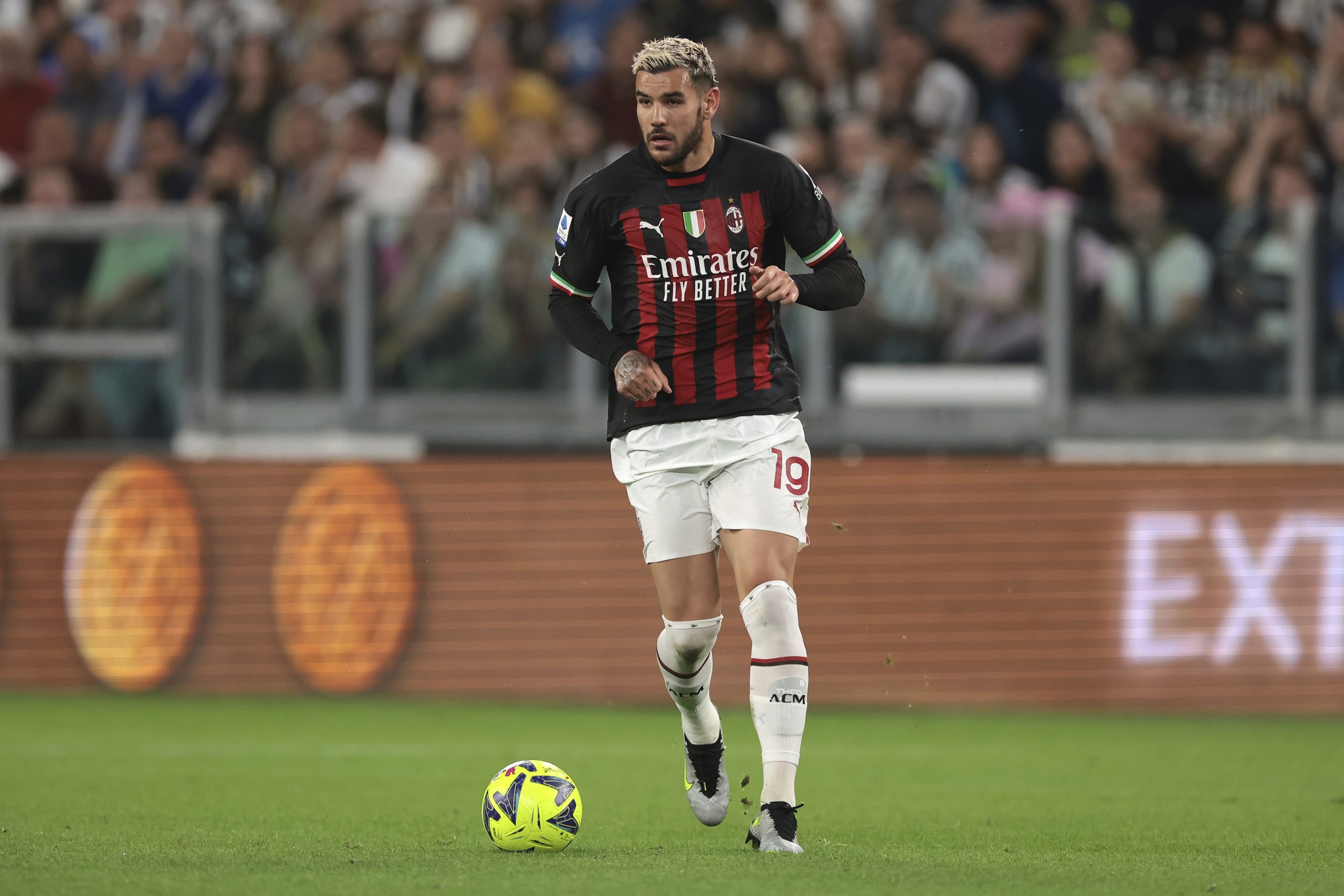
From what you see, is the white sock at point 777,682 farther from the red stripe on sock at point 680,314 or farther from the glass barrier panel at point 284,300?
the glass barrier panel at point 284,300

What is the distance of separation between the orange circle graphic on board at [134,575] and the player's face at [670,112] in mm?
6481

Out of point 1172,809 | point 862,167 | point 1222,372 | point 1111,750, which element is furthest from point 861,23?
point 1172,809

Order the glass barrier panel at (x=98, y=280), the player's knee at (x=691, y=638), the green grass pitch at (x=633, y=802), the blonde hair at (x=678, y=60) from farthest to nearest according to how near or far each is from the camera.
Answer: the glass barrier panel at (x=98, y=280)
the player's knee at (x=691, y=638)
the blonde hair at (x=678, y=60)
the green grass pitch at (x=633, y=802)

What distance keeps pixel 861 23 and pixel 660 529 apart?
7.97 metres

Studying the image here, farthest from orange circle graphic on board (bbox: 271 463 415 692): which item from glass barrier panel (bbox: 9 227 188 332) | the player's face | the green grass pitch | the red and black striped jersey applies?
the player's face

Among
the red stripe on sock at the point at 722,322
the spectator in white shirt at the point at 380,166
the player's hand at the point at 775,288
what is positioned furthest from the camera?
the spectator in white shirt at the point at 380,166

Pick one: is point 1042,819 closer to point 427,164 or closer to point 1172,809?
point 1172,809

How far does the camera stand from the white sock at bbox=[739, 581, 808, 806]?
5.43 metres

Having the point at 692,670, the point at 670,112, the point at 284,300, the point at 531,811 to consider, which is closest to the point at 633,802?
the point at 692,670

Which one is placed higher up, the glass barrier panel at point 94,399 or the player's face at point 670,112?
the player's face at point 670,112

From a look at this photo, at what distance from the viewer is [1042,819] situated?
654 centimetres

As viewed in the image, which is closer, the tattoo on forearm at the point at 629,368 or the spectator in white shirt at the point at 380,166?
the tattoo on forearm at the point at 629,368

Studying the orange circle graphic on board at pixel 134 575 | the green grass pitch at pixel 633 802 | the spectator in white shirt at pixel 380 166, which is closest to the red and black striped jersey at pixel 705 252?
the green grass pitch at pixel 633 802

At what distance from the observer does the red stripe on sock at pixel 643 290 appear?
590 centimetres
